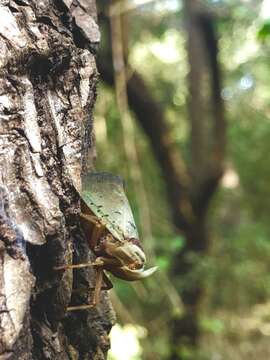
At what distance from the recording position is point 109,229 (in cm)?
147

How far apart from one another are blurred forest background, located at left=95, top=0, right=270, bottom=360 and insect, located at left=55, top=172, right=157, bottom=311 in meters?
1.50

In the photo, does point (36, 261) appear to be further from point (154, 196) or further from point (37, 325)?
point (154, 196)

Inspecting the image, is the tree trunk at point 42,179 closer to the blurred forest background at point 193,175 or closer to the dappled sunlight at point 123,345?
the blurred forest background at point 193,175

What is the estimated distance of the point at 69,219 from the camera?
119cm

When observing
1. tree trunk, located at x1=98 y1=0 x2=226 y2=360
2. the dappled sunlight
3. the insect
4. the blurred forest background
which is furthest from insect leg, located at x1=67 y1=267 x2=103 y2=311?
tree trunk, located at x1=98 y1=0 x2=226 y2=360

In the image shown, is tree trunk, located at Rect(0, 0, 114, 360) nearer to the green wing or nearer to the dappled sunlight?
the green wing

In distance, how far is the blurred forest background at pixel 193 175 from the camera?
14.3 feet

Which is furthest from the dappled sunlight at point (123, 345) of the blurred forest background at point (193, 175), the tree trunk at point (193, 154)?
the tree trunk at point (193, 154)

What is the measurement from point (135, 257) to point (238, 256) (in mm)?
5324

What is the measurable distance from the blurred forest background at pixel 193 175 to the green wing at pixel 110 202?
1494 mm

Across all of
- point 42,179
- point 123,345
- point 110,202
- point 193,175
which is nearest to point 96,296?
point 110,202

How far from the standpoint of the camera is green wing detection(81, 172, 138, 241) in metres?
1.38

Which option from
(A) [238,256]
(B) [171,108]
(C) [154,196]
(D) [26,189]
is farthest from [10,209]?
(B) [171,108]

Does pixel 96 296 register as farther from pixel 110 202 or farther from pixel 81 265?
pixel 110 202
